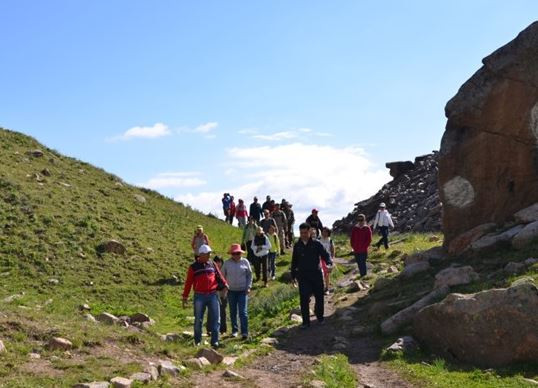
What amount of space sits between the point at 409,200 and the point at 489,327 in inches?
1270

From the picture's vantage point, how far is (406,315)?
14.6m

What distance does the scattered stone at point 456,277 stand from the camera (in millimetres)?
15505

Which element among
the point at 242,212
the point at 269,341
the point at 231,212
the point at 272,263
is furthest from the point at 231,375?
the point at 231,212

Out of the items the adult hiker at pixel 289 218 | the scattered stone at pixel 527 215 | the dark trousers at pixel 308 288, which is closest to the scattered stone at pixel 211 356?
the dark trousers at pixel 308 288

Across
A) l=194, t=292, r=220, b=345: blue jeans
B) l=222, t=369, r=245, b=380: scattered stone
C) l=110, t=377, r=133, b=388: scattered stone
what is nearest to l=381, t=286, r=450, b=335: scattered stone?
l=194, t=292, r=220, b=345: blue jeans

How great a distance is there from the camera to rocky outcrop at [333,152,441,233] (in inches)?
1538

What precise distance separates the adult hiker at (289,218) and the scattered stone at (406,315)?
58.6 ft

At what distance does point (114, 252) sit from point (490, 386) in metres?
19.6

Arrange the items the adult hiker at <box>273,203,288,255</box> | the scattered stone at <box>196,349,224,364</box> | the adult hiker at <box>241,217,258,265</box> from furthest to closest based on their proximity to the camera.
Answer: the adult hiker at <box>273,203,288,255</box> < the adult hiker at <box>241,217,258,265</box> < the scattered stone at <box>196,349,224,364</box>

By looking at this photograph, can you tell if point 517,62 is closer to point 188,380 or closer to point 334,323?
point 334,323

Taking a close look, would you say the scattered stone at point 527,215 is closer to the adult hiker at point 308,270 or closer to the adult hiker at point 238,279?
the adult hiker at point 308,270

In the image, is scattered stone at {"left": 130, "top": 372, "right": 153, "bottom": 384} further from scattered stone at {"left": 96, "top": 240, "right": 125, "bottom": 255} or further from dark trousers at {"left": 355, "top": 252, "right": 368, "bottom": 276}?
scattered stone at {"left": 96, "top": 240, "right": 125, "bottom": 255}

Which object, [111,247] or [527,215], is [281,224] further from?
[527,215]

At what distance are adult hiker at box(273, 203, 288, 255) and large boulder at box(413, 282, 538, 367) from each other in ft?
54.4
